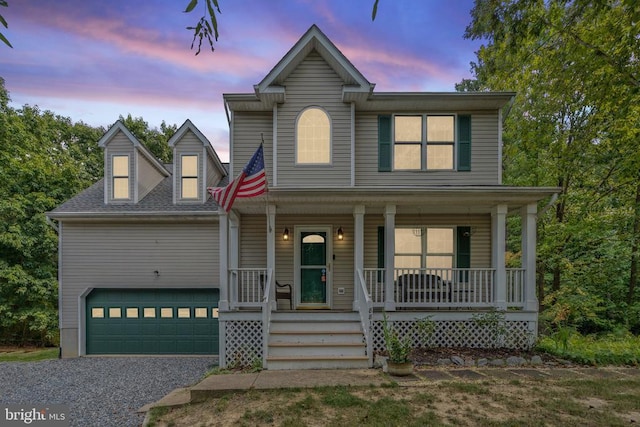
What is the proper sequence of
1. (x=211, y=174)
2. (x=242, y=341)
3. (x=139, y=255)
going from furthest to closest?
1. (x=211, y=174)
2. (x=139, y=255)
3. (x=242, y=341)

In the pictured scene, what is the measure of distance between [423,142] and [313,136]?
3.02 m

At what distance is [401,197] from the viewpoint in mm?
7145

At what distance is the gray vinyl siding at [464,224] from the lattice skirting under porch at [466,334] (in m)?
1.95

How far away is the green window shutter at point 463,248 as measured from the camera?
857 cm

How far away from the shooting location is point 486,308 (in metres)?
7.57

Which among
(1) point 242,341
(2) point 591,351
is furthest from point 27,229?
(2) point 591,351

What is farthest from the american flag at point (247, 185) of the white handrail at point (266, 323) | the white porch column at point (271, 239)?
the white handrail at point (266, 323)

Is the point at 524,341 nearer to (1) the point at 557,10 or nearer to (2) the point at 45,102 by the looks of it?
(1) the point at 557,10

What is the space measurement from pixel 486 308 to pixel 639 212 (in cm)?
775

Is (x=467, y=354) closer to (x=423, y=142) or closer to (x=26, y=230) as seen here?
→ (x=423, y=142)

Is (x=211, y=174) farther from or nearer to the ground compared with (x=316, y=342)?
farther from the ground

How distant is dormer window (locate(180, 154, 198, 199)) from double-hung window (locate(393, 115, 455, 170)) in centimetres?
617

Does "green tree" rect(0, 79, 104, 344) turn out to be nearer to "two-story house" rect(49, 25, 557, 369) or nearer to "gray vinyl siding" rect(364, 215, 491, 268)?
"two-story house" rect(49, 25, 557, 369)

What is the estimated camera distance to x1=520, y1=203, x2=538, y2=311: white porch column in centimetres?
718
